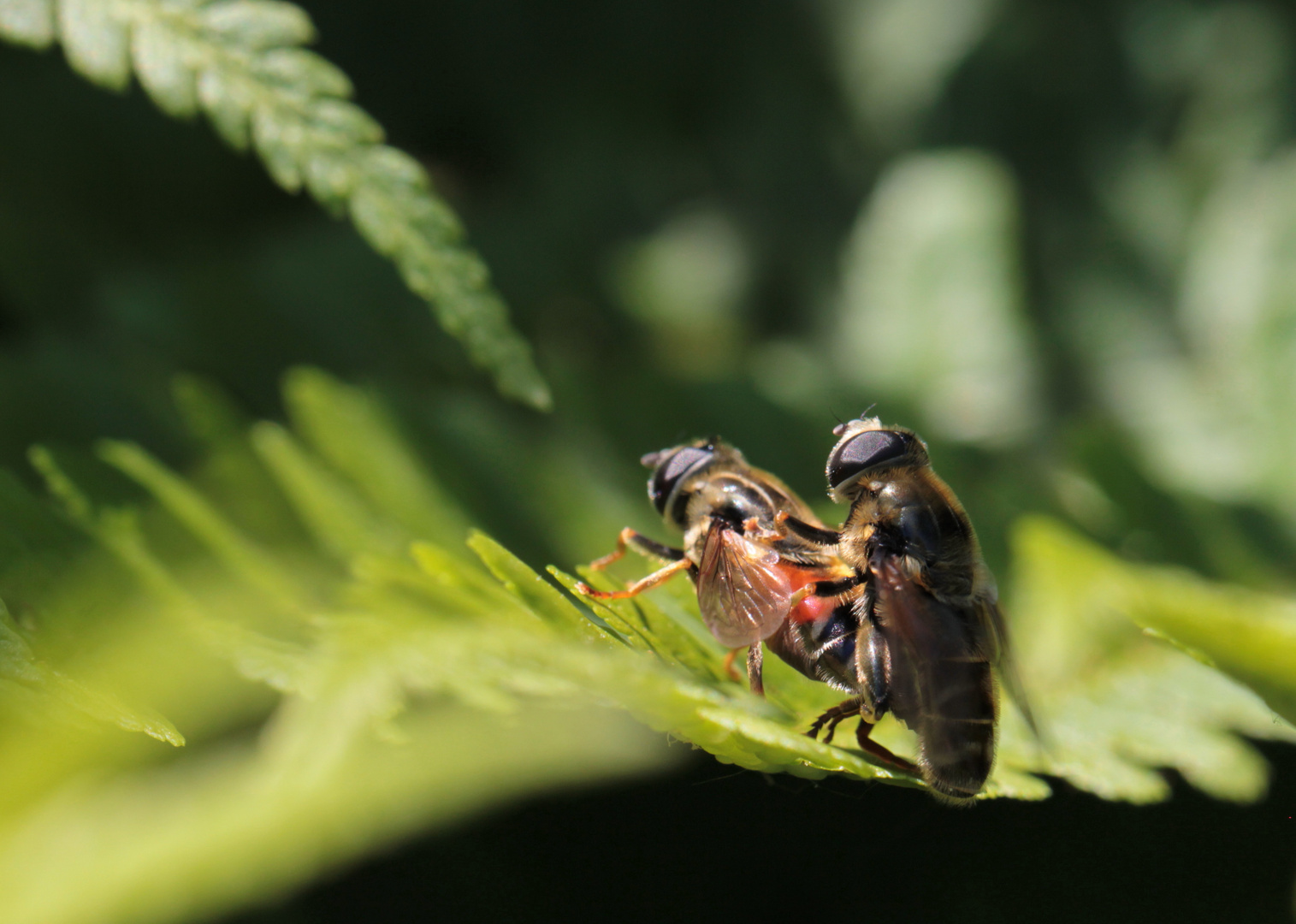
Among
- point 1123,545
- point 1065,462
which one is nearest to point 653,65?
point 1065,462

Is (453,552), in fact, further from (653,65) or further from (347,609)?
(653,65)

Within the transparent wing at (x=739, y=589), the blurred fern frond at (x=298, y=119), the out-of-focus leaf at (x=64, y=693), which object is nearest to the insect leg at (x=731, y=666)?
the transparent wing at (x=739, y=589)

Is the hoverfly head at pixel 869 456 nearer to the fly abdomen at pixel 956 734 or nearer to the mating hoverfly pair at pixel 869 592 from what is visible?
the mating hoverfly pair at pixel 869 592

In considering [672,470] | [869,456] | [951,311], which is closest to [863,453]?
[869,456]

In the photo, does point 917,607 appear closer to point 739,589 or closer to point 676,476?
point 739,589

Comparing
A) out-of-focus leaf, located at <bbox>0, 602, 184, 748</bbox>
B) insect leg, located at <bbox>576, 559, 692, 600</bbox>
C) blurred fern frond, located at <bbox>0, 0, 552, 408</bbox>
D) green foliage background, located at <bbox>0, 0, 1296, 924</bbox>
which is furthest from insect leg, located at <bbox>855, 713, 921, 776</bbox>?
out-of-focus leaf, located at <bbox>0, 602, 184, 748</bbox>

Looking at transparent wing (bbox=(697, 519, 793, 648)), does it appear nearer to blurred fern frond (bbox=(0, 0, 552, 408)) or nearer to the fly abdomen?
the fly abdomen
